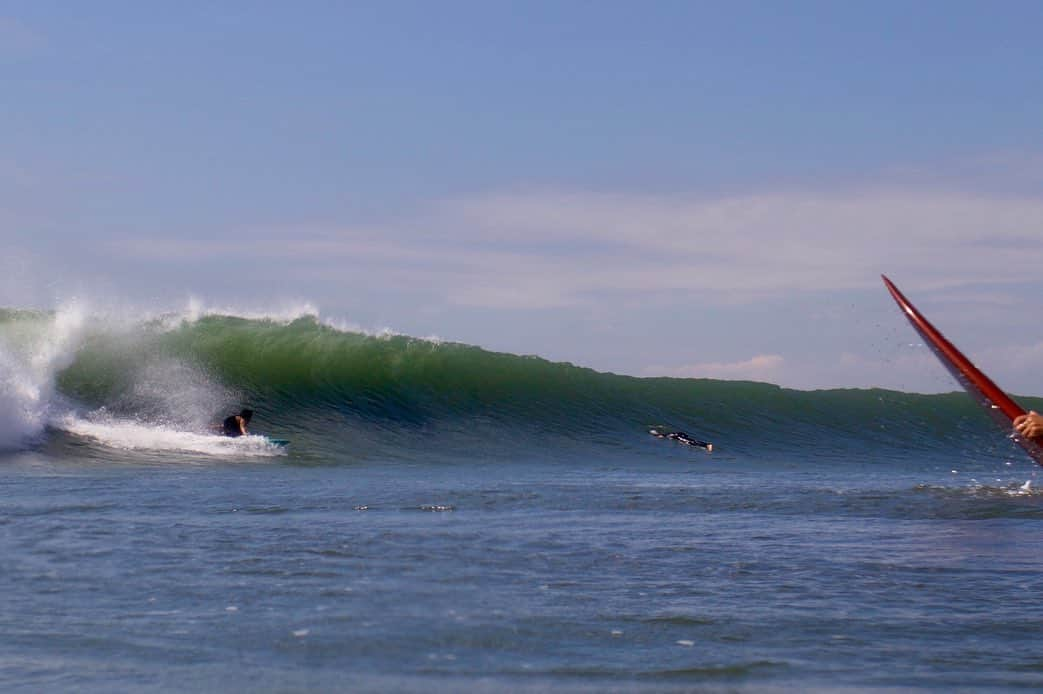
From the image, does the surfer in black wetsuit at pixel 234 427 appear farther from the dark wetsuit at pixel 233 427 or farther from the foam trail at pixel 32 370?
the foam trail at pixel 32 370

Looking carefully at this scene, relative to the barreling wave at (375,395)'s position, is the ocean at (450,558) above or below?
below

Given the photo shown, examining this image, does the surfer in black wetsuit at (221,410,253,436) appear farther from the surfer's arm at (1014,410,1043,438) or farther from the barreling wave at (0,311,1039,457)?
the surfer's arm at (1014,410,1043,438)

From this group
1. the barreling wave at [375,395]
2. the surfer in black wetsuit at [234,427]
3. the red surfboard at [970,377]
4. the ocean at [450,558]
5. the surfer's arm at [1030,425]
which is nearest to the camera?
the ocean at [450,558]

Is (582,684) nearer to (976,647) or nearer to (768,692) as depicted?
(768,692)

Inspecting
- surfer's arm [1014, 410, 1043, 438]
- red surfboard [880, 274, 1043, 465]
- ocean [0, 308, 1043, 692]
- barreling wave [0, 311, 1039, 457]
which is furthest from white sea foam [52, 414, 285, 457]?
surfer's arm [1014, 410, 1043, 438]

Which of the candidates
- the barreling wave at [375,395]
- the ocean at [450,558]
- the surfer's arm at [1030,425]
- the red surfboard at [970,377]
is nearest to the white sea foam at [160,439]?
the ocean at [450,558]

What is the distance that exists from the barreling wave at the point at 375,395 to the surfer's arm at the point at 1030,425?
11722mm

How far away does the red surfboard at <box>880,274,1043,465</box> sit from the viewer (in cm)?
948

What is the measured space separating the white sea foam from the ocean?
74 millimetres

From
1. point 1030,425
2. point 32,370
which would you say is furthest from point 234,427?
point 1030,425

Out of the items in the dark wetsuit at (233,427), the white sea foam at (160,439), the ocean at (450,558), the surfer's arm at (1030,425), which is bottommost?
the ocean at (450,558)

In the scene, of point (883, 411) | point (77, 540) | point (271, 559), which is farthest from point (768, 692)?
point (883, 411)

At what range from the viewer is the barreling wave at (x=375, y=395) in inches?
754

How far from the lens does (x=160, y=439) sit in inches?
669
